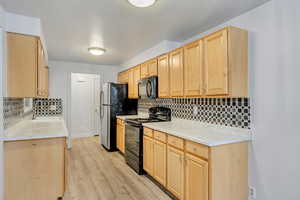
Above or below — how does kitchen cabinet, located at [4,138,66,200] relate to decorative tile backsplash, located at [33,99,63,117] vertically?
below

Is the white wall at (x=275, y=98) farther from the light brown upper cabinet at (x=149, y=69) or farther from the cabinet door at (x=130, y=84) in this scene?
the cabinet door at (x=130, y=84)

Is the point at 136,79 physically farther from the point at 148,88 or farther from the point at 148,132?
the point at 148,132

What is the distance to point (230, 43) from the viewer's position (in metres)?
1.91

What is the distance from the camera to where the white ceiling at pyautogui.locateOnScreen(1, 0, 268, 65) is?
1972 millimetres

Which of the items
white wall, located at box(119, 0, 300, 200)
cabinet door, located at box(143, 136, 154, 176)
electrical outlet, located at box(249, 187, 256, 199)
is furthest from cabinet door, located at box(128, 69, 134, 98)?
electrical outlet, located at box(249, 187, 256, 199)

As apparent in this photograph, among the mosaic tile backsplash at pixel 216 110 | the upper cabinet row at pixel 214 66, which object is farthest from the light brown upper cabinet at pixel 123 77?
the upper cabinet row at pixel 214 66

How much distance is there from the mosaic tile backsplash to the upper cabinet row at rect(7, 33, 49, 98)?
2.30 metres

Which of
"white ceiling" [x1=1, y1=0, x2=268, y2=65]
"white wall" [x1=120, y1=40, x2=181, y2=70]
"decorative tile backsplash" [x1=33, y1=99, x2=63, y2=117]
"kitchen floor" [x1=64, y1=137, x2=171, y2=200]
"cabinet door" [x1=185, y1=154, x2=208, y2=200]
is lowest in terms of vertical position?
"kitchen floor" [x1=64, y1=137, x2=171, y2=200]

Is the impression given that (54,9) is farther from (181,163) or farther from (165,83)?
(181,163)

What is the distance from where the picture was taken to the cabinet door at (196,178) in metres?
1.76

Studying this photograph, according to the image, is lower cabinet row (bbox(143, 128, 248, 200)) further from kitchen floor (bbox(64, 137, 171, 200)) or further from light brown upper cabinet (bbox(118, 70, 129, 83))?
light brown upper cabinet (bbox(118, 70, 129, 83))

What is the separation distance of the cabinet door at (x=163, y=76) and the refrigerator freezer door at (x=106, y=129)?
1798 millimetres

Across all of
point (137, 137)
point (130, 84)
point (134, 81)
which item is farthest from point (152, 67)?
point (137, 137)

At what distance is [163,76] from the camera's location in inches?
122
